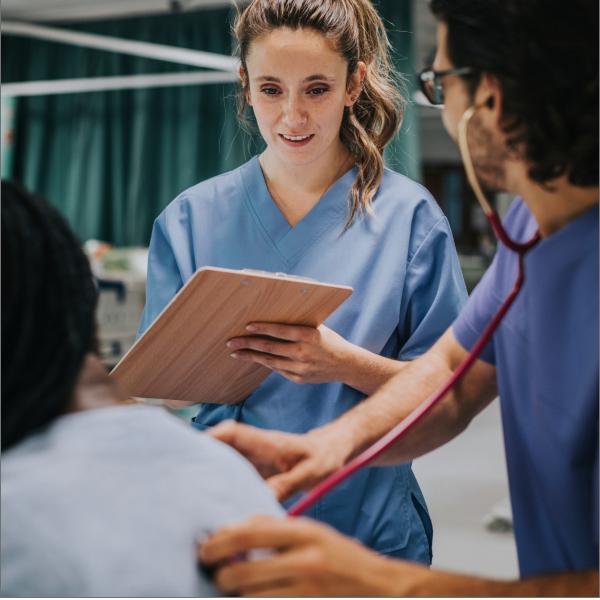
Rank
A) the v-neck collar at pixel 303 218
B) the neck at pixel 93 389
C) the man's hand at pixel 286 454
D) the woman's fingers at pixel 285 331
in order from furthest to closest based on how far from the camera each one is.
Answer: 1. the v-neck collar at pixel 303 218
2. the woman's fingers at pixel 285 331
3. the man's hand at pixel 286 454
4. the neck at pixel 93 389

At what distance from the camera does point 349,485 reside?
1.35 m

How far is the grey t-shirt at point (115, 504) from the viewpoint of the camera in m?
0.66

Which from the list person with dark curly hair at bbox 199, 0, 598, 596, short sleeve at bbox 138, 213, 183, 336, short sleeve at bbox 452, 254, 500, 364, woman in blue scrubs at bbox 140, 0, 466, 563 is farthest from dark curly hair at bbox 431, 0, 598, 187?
short sleeve at bbox 138, 213, 183, 336

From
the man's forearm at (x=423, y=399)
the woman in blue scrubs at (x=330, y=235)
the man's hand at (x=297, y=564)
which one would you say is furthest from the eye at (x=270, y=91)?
the man's hand at (x=297, y=564)

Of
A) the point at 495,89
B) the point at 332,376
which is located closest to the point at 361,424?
the point at 332,376

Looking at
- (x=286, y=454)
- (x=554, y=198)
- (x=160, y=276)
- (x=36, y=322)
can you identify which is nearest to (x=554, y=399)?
(x=554, y=198)

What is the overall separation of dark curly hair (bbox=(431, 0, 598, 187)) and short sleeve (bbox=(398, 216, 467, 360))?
54 centimetres

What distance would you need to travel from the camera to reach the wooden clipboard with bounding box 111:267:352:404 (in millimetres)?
1109

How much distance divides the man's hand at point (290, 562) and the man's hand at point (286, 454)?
10.6 inches

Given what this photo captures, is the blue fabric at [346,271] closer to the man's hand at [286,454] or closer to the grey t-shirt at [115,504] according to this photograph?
the man's hand at [286,454]

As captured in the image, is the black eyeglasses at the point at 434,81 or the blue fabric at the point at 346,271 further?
the blue fabric at the point at 346,271

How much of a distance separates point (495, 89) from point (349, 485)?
0.70 metres

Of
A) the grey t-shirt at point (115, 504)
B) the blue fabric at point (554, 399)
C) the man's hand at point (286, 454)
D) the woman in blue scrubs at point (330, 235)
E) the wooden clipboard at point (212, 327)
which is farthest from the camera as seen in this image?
the woman in blue scrubs at point (330, 235)

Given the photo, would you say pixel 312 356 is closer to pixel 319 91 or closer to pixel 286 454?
pixel 286 454
